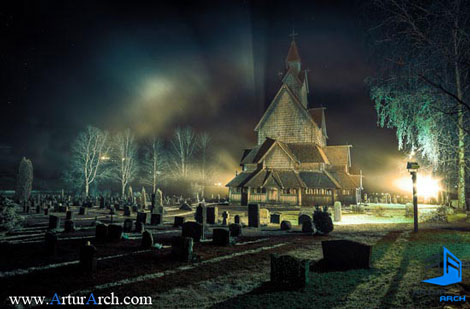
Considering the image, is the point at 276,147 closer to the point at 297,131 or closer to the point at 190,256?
the point at 297,131

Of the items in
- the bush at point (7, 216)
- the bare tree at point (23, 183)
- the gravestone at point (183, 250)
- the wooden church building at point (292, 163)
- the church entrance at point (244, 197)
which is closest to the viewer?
the gravestone at point (183, 250)

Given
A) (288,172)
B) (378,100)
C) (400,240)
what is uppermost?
(378,100)

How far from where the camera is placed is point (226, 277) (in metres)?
6.32

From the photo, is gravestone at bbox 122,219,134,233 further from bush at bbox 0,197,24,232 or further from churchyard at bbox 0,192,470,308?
bush at bbox 0,197,24,232

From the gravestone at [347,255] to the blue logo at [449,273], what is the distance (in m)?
1.40

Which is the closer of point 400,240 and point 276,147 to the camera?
point 400,240

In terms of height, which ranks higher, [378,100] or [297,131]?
[297,131]

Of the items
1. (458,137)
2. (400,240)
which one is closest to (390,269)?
(400,240)

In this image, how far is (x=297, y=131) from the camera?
3403cm

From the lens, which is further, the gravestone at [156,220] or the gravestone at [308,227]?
the gravestone at [156,220]

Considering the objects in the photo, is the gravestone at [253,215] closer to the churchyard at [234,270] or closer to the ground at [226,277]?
the churchyard at [234,270]

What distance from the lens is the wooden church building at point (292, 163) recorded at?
94.1 ft

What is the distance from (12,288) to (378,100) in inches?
579

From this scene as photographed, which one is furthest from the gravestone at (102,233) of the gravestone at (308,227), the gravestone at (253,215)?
the gravestone at (308,227)
